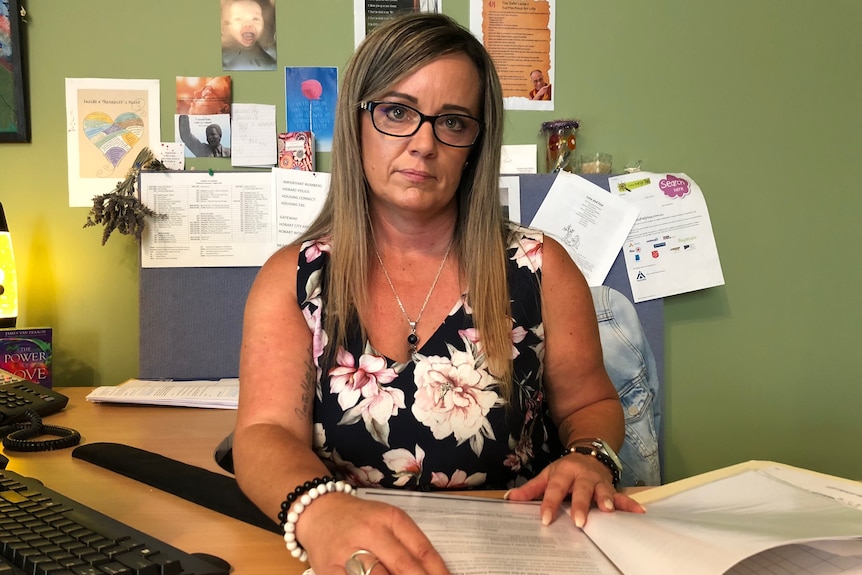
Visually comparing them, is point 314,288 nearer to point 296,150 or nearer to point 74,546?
Answer: point 74,546

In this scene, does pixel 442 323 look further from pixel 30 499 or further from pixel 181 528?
pixel 30 499

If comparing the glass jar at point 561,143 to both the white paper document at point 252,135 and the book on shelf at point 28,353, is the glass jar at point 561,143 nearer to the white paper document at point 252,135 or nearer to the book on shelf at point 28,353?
the white paper document at point 252,135

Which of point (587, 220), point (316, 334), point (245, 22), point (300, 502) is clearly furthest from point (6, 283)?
point (587, 220)

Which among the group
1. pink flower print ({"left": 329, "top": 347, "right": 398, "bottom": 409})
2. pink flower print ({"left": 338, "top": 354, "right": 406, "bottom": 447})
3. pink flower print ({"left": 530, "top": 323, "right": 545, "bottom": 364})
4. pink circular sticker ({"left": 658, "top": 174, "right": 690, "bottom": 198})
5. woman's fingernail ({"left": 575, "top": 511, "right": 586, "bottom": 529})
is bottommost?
woman's fingernail ({"left": 575, "top": 511, "right": 586, "bottom": 529})

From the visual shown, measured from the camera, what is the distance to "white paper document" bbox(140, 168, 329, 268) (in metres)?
1.55

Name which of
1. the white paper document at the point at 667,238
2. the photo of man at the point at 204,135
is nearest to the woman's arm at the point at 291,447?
the photo of man at the point at 204,135

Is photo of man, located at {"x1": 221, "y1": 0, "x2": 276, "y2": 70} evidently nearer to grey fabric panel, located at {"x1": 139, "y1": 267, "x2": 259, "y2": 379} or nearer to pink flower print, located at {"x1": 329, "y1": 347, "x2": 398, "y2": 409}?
grey fabric panel, located at {"x1": 139, "y1": 267, "x2": 259, "y2": 379}

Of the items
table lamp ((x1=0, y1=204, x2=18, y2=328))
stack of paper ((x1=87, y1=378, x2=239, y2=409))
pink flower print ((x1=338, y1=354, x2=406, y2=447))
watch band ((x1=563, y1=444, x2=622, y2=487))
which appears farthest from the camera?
table lamp ((x1=0, y1=204, x2=18, y2=328))

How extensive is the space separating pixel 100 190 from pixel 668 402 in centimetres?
155

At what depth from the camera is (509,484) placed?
3.20 ft

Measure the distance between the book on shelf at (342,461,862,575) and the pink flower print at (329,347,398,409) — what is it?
22cm

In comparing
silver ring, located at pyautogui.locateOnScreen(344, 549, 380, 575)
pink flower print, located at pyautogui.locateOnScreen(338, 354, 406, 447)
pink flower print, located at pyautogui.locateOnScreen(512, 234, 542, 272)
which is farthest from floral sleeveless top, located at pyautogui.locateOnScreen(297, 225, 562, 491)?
silver ring, located at pyautogui.locateOnScreen(344, 549, 380, 575)

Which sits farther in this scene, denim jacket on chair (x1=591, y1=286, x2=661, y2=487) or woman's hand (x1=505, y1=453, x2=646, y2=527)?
denim jacket on chair (x1=591, y1=286, x2=661, y2=487)

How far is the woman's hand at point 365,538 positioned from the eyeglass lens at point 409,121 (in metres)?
0.55
